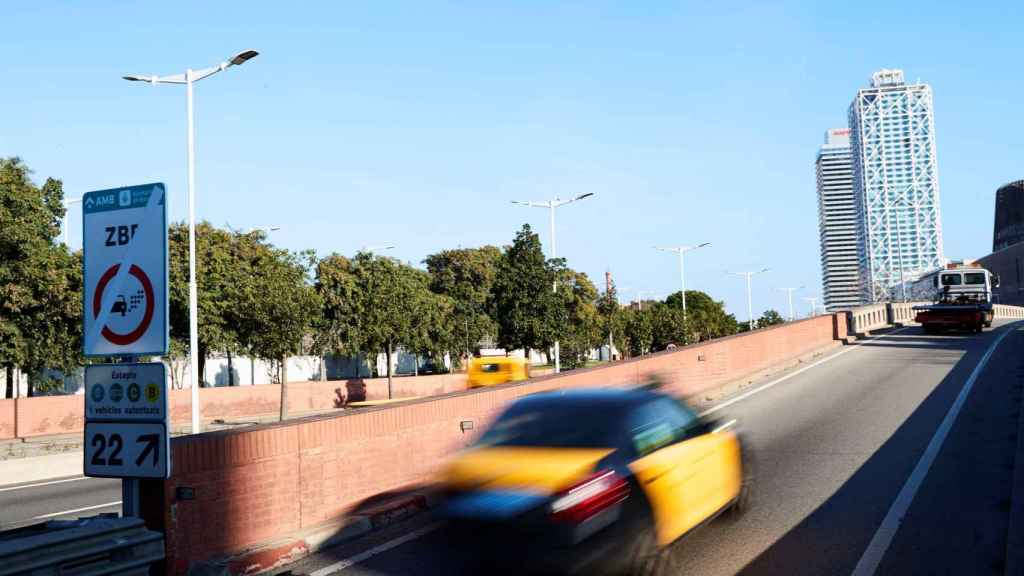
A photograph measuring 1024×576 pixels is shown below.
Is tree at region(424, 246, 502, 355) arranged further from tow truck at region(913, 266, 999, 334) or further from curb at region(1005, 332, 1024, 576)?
curb at region(1005, 332, 1024, 576)

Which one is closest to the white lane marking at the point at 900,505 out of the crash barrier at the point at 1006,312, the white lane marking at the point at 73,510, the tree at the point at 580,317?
the white lane marking at the point at 73,510

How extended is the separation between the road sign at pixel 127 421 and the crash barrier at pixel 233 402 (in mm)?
28124

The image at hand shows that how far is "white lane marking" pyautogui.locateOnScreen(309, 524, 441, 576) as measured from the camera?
A: 7.92 m

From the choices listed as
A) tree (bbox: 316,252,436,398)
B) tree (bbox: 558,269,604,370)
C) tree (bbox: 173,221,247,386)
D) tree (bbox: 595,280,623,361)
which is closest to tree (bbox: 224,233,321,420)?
tree (bbox: 173,221,247,386)

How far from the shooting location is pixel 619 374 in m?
18.0

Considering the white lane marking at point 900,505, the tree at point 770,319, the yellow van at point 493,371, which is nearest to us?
the white lane marking at point 900,505

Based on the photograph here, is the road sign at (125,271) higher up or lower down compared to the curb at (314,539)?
higher up

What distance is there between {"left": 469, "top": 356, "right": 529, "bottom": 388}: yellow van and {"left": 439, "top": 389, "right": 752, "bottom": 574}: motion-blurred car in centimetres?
2571

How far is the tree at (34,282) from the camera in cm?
3078

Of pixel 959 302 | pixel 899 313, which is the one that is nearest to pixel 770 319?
pixel 899 313

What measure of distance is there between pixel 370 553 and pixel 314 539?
0.64 metres

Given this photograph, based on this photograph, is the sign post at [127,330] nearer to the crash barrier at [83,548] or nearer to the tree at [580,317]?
the crash barrier at [83,548]

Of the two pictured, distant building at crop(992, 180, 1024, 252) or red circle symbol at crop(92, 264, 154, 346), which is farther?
distant building at crop(992, 180, 1024, 252)

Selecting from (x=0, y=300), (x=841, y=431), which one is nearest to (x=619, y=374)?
(x=841, y=431)
